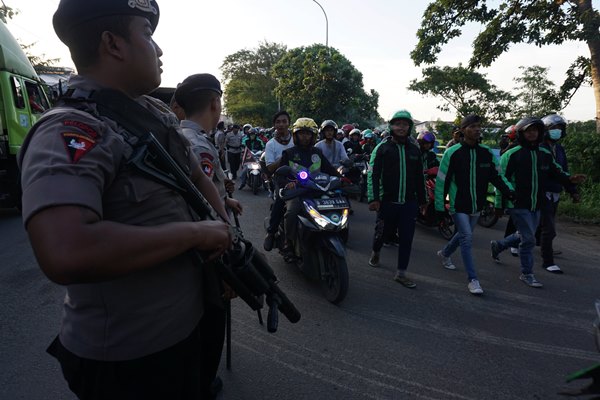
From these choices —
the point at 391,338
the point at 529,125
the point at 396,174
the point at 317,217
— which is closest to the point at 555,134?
the point at 529,125

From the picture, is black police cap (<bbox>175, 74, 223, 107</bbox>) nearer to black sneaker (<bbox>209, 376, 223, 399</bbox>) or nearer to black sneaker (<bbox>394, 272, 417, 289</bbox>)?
black sneaker (<bbox>209, 376, 223, 399</bbox>)

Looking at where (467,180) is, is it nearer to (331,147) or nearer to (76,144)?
(331,147)

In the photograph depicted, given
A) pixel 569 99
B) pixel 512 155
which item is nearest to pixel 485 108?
pixel 569 99

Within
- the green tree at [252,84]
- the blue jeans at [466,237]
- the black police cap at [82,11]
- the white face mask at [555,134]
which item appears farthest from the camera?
the green tree at [252,84]

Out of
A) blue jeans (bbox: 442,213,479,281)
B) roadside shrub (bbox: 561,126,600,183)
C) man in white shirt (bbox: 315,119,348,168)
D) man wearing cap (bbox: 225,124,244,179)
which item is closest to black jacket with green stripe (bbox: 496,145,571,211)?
blue jeans (bbox: 442,213,479,281)

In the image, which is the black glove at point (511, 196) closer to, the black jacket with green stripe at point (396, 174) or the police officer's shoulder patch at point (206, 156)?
the black jacket with green stripe at point (396, 174)

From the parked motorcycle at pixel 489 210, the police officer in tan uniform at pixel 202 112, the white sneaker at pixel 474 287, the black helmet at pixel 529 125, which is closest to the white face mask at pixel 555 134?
the black helmet at pixel 529 125

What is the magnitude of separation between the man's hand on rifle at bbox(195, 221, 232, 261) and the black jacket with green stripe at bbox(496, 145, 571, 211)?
4207 millimetres

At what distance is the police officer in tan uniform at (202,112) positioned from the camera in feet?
8.35

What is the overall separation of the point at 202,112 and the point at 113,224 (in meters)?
1.85

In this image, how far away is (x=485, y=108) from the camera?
25.6 metres

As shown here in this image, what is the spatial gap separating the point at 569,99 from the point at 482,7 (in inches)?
145

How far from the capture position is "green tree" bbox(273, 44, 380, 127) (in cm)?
2464

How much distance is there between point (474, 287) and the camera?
417cm
